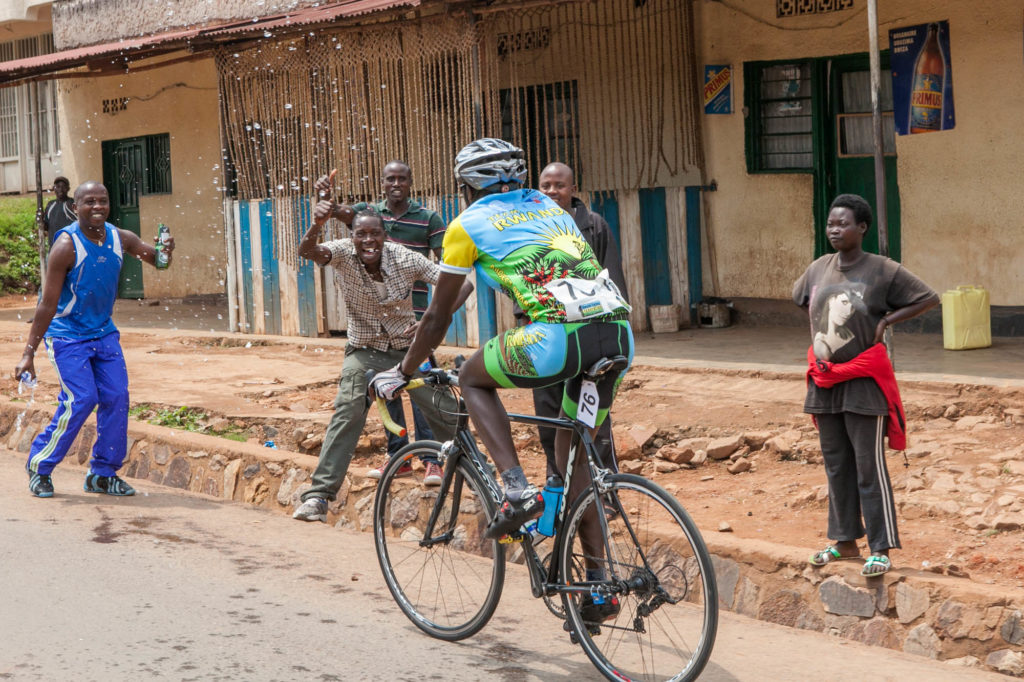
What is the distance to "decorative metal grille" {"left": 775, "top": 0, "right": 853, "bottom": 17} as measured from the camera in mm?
11445

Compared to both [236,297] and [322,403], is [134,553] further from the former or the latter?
[236,297]

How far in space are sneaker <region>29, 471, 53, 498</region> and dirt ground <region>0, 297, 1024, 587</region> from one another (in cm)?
164

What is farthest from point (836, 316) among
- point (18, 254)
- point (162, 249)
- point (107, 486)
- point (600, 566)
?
point (18, 254)

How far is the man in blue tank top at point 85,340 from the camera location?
7281 mm

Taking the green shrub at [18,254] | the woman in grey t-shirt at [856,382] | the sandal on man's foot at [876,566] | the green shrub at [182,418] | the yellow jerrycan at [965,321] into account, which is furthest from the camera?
the green shrub at [18,254]

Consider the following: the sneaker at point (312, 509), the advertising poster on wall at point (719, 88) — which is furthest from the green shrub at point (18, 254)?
the sneaker at point (312, 509)

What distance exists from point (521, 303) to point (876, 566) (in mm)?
1884

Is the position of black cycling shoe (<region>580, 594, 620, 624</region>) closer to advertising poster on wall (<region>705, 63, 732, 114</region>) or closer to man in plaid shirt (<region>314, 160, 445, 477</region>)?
man in plaid shirt (<region>314, 160, 445, 477</region>)

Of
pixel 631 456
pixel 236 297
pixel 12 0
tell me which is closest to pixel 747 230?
pixel 631 456

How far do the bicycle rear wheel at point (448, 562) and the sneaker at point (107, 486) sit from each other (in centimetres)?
281

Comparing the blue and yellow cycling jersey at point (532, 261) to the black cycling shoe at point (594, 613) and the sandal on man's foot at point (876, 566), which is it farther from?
the sandal on man's foot at point (876, 566)

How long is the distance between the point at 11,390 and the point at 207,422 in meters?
2.64

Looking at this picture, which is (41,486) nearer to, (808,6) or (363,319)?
(363,319)

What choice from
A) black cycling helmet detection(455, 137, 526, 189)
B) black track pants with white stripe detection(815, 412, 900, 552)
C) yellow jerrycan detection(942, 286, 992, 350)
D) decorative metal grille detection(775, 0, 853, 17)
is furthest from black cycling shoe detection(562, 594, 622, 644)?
decorative metal grille detection(775, 0, 853, 17)
